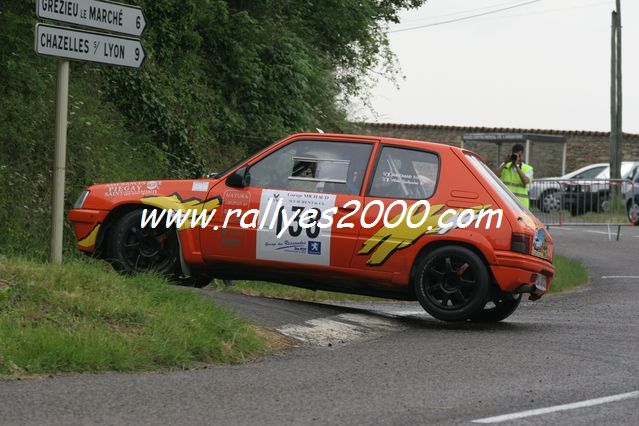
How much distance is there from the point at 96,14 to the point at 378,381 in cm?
460

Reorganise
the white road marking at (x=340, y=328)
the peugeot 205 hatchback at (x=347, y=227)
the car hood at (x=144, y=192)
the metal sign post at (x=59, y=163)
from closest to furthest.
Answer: the white road marking at (x=340, y=328)
the metal sign post at (x=59, y=163)
the peugeot 205 hatchback at (x=347, y=227)
the car hood at (x=144, y=192)

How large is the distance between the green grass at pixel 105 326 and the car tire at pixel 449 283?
6.16 feet

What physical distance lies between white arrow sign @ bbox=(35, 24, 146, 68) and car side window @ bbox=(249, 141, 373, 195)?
1.51 m

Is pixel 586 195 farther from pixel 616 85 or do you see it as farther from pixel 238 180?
pixel 238 180

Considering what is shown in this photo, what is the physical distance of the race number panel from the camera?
11078 millimetres

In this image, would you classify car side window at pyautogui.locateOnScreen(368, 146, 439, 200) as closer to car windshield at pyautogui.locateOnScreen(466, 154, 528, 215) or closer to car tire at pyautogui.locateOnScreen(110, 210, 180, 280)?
car windshield at pyautogui.locateOnScreen(466, 154, 528, 215)

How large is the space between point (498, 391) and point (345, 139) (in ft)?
14.4

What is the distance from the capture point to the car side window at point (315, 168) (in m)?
11.2

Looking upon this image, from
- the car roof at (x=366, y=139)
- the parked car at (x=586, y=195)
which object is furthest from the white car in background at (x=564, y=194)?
the car roof at (x=366, y=139)

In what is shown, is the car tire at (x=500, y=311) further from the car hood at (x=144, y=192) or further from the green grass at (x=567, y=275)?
the green grass at (x=567, y=275)

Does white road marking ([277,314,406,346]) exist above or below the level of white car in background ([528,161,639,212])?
below

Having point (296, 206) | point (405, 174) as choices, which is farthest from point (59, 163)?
point (405, 174)

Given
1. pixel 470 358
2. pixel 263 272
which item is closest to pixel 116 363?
pixel 470 358

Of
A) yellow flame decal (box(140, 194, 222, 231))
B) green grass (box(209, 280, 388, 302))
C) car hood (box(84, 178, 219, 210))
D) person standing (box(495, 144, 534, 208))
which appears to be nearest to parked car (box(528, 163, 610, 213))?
person standing (box(495, 144, 534, 208))
